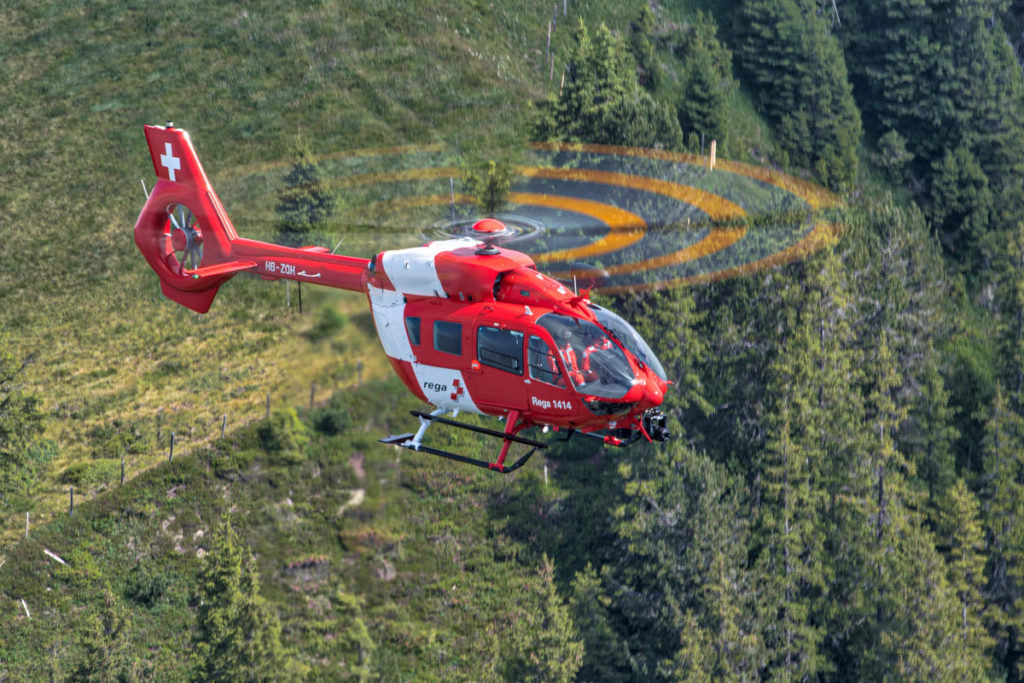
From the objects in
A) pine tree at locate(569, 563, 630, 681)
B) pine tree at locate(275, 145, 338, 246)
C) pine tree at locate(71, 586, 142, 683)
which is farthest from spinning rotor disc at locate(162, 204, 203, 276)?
pine tree at locate(569, 563, 630, 681)

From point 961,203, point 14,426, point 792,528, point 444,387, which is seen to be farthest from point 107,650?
point 961,203

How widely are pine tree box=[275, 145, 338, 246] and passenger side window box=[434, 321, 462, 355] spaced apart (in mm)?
6328

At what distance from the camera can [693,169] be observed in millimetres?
25172

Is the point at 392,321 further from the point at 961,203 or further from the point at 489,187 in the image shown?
the point at 961,203

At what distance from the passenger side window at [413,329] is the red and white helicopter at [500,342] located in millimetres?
19

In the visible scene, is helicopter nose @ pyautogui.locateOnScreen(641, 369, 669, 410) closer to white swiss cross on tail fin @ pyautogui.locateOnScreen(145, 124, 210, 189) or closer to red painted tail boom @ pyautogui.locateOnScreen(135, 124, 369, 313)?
red painted tail boom @ pyautogui.locateOnScreen(135, 124, 369, 313)

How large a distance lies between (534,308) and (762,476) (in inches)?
1487

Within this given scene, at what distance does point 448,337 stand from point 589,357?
2.95 metres

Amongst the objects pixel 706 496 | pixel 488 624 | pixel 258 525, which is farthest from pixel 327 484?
pixel 706 496

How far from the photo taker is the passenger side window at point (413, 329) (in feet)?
73.1

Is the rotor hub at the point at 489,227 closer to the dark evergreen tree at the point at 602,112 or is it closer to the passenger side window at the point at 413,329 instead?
the passenger side window at the point at 413,329

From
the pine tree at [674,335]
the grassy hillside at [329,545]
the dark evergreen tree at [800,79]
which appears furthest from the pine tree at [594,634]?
the dark evergreen tree at [800,79]

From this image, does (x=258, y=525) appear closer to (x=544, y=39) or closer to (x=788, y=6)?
(x=544, y=39)

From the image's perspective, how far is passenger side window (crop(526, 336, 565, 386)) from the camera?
2050 centimetres
